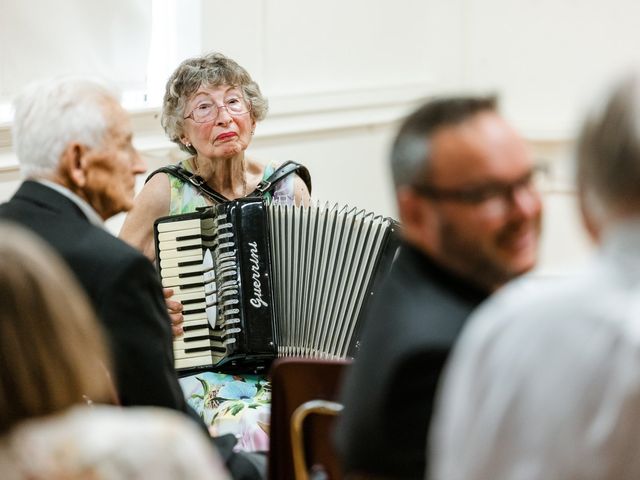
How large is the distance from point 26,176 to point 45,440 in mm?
1373

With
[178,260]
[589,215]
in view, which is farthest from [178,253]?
[589,215]

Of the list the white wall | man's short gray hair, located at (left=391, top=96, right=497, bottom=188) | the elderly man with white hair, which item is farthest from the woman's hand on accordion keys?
the white wall

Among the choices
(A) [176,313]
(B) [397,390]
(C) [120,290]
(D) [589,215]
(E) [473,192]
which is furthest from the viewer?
(A) [176,313]

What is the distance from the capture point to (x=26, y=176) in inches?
101

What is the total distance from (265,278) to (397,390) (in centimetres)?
174

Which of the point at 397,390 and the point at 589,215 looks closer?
the point at 589,215

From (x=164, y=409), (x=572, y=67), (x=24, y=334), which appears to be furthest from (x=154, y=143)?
(x=24, y=334)

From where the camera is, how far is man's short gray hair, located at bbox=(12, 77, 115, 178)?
8.32 feet

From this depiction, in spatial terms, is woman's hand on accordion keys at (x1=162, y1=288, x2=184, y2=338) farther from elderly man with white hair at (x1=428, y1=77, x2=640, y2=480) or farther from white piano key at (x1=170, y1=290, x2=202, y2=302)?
elderly man with white hair at (x1=428, y1=77, x2=640, y2=480)

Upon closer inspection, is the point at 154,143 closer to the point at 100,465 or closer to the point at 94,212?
the point at 94,212

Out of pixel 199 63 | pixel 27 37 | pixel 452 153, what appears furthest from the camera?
pixel 27 37

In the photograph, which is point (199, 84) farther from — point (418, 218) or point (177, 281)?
point (418, 218)

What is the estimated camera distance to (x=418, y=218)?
1.86 metres

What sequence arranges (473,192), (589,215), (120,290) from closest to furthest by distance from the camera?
(589,215)
(473,192)
(120,290)
